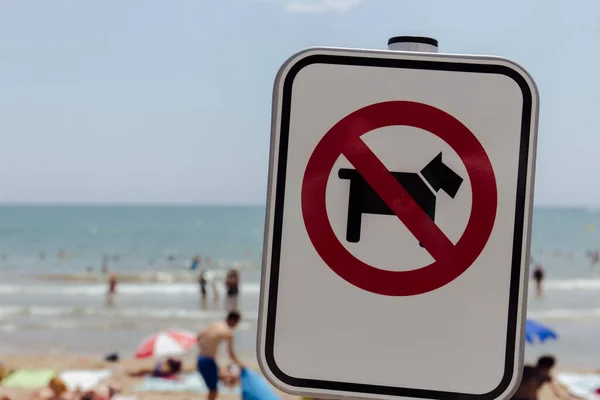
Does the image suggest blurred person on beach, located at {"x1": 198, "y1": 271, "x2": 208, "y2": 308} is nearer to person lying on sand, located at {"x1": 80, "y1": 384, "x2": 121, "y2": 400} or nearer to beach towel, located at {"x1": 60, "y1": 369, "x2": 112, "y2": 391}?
beach towel, located at {"x1": 60, "y1": 369, "x2": 112, "y2": 391}

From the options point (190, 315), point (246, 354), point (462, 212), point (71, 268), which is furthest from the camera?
point (71, 268)

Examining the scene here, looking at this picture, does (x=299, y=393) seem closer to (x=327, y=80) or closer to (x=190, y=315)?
(x=327, y=80)

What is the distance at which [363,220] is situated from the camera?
122 centimetres

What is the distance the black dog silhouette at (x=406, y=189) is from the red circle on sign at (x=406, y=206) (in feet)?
0.04

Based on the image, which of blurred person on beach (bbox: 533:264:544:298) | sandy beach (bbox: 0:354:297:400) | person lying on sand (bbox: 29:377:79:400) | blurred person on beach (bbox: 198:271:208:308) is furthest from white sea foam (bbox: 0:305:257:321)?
person lying on sand (bbox: 29:377:79:400)

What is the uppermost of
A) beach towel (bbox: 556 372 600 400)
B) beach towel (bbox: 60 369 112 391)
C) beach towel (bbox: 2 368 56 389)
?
beach towel (bbox: 556 372 600 400)

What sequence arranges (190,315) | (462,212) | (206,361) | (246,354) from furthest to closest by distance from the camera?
(190,315) < (246,354) < (206,361) < (462,212)

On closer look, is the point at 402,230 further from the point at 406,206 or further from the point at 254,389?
the point at 254,389

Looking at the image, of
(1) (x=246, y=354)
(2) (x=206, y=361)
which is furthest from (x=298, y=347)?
(1) (x=246, y=354)

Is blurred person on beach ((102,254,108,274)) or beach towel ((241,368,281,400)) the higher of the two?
beach towel ((241,368,281,400))

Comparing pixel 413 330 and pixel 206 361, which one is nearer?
pixel 413 330

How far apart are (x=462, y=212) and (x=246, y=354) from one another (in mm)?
15298

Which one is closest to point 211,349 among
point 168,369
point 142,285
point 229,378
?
point 229,378

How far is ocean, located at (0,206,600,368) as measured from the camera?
18.4 meters
